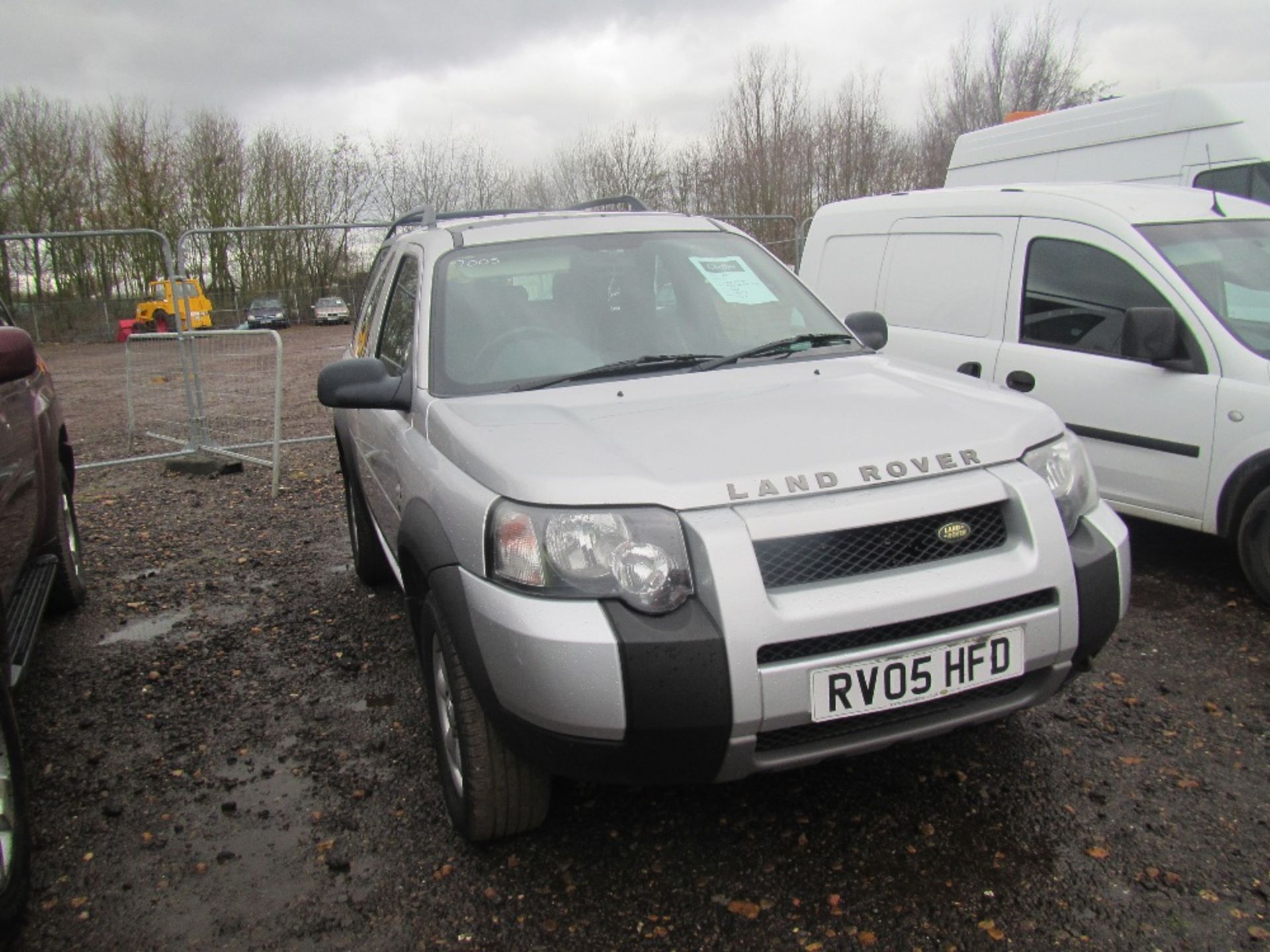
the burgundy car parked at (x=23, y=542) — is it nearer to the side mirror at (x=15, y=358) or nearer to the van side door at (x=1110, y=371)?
the side mirror at (x=15, y=358)

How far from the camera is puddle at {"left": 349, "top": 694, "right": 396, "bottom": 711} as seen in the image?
3.77 m

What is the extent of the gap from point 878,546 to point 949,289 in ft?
12.0

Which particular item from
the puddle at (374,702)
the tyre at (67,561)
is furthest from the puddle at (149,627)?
the puddle at (374,702)

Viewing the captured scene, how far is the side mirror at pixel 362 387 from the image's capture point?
3.13m

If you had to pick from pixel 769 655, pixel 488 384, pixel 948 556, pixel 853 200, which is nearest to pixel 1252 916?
pixel 948 556

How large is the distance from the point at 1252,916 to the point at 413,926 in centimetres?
202

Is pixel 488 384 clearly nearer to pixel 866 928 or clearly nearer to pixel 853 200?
pixel 866 928

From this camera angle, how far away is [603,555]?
2.26 m

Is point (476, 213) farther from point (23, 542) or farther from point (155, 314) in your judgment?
point (155, 314)

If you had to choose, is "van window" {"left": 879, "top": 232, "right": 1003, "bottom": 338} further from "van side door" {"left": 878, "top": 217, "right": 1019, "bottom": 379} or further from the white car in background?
the white car in background

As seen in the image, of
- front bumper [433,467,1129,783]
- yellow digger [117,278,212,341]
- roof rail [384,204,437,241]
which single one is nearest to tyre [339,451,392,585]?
roof rail [384,204,437,241]

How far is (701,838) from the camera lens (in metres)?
2.76

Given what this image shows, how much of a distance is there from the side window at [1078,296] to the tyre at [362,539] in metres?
3.49

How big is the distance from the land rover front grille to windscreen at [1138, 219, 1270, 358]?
268 cm
